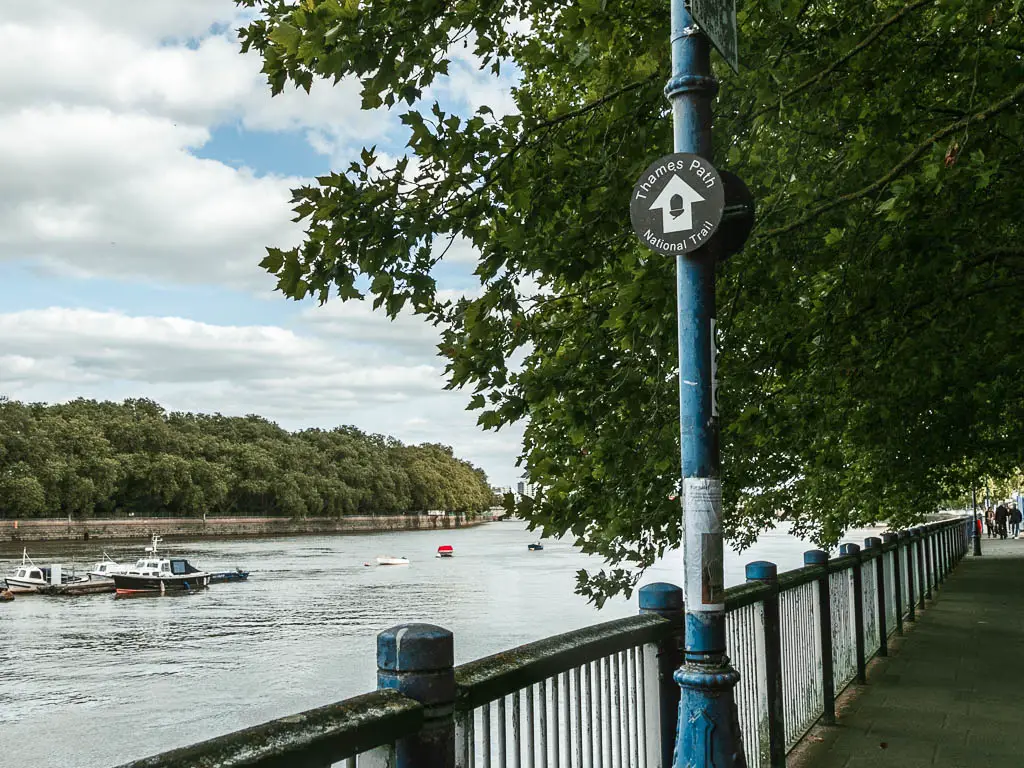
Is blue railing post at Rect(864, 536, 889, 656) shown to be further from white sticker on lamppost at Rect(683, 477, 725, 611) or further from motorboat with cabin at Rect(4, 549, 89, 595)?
motorboat with cabin at Rect(4, 549, 89, 595)

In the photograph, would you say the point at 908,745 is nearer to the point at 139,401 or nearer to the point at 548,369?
the point at 548,369

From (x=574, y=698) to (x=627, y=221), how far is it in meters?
4.83

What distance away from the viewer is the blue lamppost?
3908 millimetres

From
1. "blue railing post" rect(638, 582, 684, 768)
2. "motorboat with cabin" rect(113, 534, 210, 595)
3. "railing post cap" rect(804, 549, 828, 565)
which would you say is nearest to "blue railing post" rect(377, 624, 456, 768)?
"blue railing post" rect(638, 582, 684, 768)

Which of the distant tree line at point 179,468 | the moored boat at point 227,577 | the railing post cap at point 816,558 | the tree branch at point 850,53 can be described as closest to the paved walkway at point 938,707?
the railing post cap at point 816,558

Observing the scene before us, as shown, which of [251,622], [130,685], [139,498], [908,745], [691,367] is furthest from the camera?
[139,498]

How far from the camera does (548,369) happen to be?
7.98 m

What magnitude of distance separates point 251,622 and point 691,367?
5016 centimetres

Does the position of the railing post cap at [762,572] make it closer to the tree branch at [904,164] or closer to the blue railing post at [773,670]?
the blue railing post at [773,670]

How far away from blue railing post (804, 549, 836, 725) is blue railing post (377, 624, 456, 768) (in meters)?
5.93

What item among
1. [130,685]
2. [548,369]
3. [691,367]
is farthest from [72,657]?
[691,367]

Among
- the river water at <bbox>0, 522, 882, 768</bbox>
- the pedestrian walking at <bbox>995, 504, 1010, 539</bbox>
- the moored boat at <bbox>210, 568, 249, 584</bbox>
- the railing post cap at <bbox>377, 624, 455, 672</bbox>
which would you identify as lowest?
the river water at <bbox>0, 522, 882, 768</bbox>

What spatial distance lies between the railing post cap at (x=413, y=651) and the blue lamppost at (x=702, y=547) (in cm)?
139

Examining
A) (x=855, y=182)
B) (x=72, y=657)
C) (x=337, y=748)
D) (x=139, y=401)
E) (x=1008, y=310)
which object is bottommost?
(x=72, y=657)
